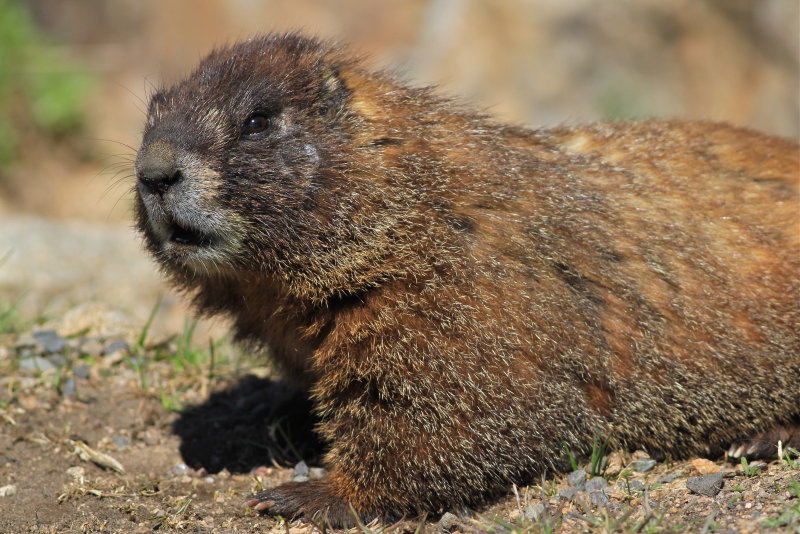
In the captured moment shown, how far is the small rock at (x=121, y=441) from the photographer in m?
5.23

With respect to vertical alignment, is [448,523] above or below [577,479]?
below

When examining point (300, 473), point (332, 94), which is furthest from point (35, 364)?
point (332, 94)

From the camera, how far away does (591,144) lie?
5.22m

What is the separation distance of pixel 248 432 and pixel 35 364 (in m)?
1.48

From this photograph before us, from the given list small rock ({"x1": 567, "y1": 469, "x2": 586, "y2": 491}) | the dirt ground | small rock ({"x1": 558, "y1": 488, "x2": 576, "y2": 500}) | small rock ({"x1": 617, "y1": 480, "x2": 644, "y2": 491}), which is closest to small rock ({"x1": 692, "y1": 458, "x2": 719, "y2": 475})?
the dirt ground

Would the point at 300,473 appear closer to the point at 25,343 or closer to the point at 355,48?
the point at 25,343

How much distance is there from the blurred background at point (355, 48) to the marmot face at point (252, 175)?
16.0 ft

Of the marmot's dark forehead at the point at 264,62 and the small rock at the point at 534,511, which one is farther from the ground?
the marmot's dark forehead at the point at 264,62

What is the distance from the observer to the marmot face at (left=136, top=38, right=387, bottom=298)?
4.12m

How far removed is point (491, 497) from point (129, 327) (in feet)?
10.3

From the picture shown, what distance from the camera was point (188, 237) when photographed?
429 cm

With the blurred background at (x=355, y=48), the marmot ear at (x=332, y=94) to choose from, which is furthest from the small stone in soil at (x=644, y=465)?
the blurred background at (x=355, y=48)

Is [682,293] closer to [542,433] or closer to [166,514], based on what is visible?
[542,433]

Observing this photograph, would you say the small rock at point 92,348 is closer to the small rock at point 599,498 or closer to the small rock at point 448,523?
the small rock at point 448,523
